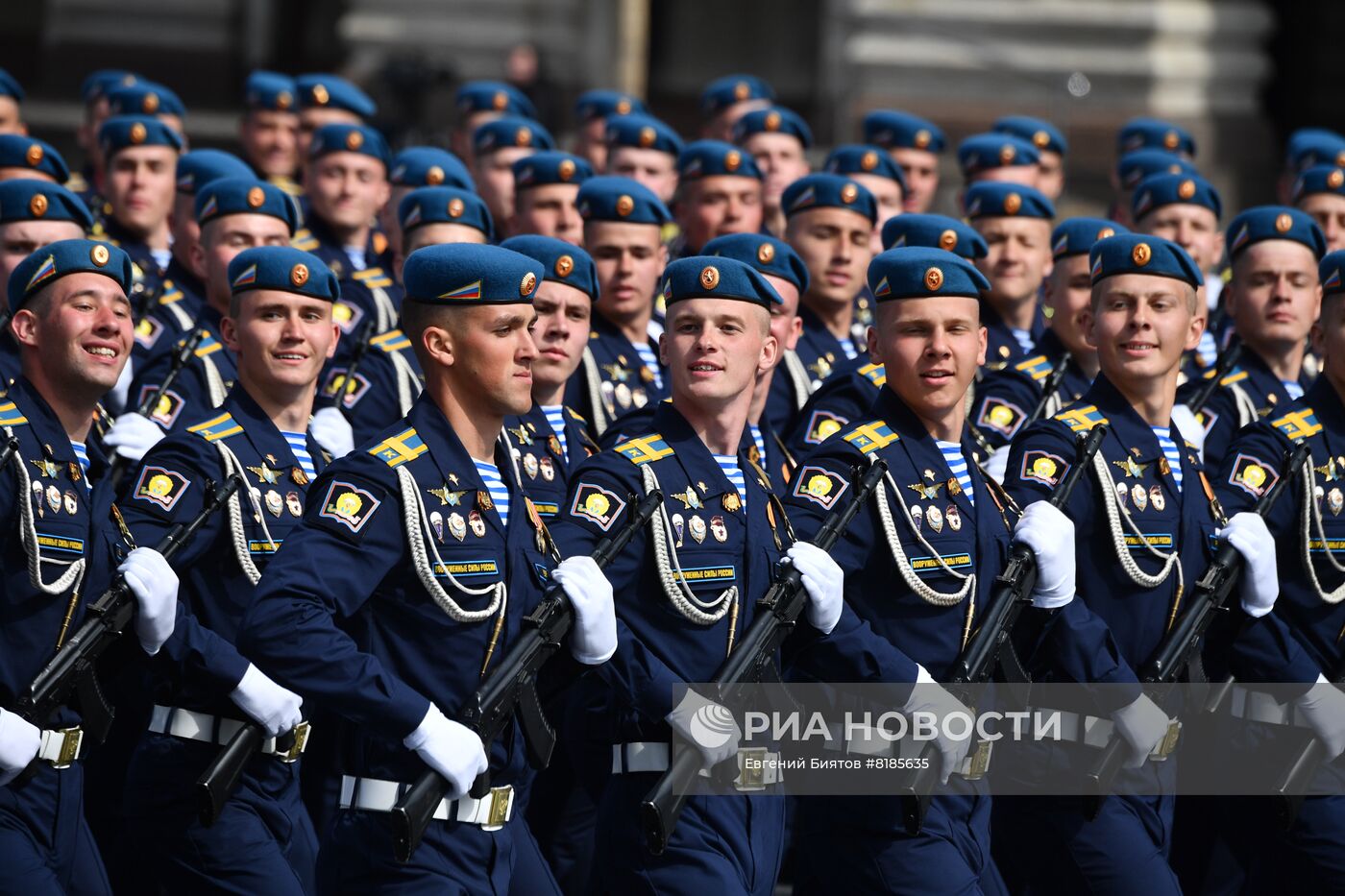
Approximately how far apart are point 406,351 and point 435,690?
10.5ft

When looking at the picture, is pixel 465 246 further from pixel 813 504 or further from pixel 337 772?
pixel 337 772

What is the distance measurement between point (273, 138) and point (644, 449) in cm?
610

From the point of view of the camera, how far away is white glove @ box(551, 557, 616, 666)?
5520 millimetres

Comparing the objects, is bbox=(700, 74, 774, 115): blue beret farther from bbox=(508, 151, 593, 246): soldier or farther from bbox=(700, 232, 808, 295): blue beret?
bbox=(700, 232, 808, 295): blue beret

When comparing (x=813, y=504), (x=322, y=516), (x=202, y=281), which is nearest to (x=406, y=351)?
(x=202, y=281)

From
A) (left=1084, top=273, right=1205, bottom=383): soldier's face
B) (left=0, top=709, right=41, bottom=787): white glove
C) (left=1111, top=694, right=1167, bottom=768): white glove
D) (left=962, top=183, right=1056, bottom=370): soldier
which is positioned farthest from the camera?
(left=962, top=183, right=1056, bottom=370): soldier

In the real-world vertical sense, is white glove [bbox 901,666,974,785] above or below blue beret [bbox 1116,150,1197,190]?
below

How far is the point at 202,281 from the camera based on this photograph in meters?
9.12

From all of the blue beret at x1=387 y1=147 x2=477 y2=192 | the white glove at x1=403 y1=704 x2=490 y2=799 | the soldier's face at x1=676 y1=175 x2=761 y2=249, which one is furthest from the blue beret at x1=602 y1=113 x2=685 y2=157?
the white glove at x1=403 y1=704 x2=490 y2=799

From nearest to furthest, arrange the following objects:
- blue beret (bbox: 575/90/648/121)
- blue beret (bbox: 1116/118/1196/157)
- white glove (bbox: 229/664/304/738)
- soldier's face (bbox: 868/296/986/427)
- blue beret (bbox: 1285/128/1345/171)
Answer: white glove (bbox: 229/664/304/738) < soldier's face (bbox: 868/296/986/427) < blue beret (bbox: 1285/128/1345/171) < blue beret (bbox: 575/90/648/121) < blue beret (bbox: 1116/118/1196/157)

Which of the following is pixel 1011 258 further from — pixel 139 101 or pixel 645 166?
pixel 139 101

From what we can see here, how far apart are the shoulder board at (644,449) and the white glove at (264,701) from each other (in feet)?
3.80

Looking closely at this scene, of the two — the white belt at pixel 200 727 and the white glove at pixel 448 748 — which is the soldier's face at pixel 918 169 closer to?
the white belt at pixel 200 727

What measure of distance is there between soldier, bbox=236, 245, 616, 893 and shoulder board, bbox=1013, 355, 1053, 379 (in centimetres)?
329
